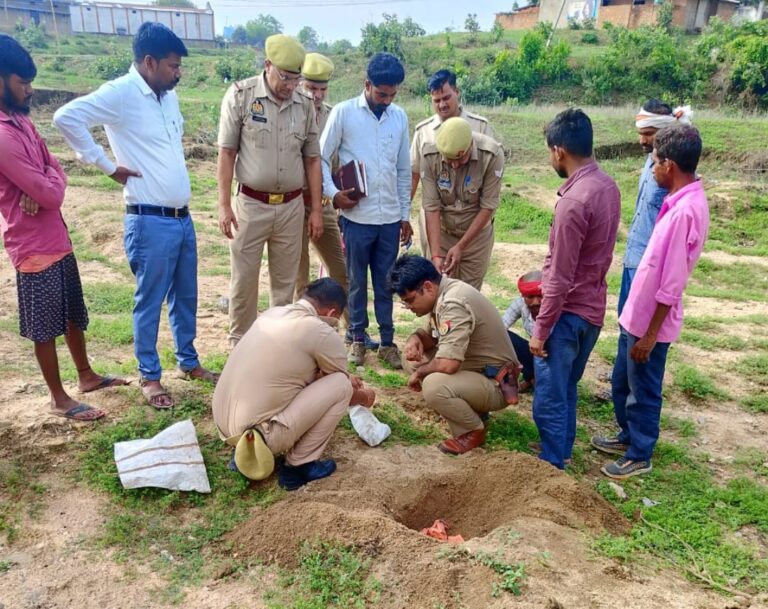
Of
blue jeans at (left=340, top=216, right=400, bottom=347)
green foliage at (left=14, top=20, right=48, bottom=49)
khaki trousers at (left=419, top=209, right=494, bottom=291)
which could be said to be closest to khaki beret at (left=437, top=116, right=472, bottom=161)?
khaki trousers at (left=419, top=209, right=494, bottom=291)

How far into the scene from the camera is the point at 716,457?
4.38m

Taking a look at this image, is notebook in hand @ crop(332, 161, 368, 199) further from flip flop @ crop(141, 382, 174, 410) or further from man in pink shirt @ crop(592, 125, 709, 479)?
man in pink shirt @ crop(592, 125, 709, 479)

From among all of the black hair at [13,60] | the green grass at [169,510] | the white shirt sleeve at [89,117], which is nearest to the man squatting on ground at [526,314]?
the green grass at [169,510]

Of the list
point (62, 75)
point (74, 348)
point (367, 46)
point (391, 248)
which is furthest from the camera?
point (367, 46)

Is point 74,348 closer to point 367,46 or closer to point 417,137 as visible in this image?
point 417,137

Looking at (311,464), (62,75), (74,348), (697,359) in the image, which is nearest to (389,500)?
(311,464)

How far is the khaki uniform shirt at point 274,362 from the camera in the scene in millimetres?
3270

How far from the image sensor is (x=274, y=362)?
327 centimetres

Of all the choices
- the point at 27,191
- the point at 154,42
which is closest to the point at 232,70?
the point at 154,42

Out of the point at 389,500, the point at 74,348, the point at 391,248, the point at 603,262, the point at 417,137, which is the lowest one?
the point at 389,500

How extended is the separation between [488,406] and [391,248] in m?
1.65

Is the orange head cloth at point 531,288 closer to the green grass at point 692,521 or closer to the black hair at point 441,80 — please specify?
the green grass at point 692,521

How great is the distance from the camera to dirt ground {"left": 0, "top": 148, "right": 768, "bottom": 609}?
8.64 ft

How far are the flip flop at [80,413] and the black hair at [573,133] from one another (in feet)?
10.1
